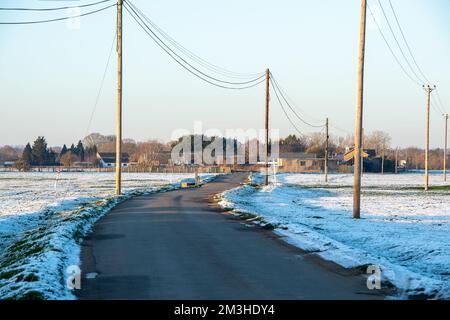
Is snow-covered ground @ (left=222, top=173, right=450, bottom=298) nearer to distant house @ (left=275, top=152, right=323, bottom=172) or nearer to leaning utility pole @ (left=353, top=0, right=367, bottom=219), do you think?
leaning utility pole @ (left=353, top=0, right=367, bottom=219)

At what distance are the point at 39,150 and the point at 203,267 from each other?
147 m

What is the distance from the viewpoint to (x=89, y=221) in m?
20.7

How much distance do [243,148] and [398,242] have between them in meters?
126

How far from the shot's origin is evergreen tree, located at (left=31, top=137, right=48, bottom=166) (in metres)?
151

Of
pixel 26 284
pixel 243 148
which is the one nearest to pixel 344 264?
pixel 26 284

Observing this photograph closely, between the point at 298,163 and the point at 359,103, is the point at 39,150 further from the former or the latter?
the point at 359,103

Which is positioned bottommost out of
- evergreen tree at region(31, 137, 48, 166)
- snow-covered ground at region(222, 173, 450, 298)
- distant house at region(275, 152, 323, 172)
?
snow-covered ground at region(222, 173, 450, 298)

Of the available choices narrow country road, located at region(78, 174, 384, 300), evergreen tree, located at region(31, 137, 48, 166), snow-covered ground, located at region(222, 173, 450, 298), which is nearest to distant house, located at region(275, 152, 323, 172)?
evergreen tree, located at region(31, 137, 48, 166)

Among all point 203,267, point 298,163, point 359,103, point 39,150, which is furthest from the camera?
point 39,150

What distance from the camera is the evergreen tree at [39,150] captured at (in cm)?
15088

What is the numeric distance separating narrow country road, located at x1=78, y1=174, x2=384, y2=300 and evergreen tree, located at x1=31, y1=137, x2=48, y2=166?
453 ft

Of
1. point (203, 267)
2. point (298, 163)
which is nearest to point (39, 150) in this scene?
point (298, 163)

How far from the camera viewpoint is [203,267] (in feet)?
37.5
